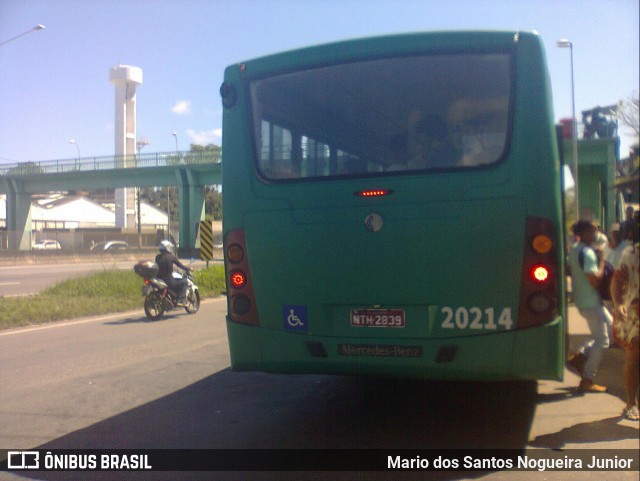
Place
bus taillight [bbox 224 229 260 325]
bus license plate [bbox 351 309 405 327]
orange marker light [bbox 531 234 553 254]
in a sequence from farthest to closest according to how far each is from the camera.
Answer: bus taillight [bbox 224 229 260 325]
bus license plate [bbox 351 309 405 327]
orange marker light [bbox 531 234 553 254]

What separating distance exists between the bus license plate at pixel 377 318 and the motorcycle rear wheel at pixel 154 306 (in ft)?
32.9

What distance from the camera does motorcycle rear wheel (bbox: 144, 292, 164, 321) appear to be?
1465cm

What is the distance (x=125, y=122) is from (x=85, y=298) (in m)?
70.1

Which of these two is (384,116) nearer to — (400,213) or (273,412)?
(400,213)

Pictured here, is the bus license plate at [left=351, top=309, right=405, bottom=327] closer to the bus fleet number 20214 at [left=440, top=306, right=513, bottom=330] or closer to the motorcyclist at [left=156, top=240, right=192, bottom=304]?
the bus fleet number 20214 at [left=440, top=306, right=513, bottom=330]

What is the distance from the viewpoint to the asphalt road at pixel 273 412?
5703mm

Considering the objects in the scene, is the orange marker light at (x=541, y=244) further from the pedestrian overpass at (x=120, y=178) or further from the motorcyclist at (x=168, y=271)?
the pedestrian overpass at (x=120, y=178)

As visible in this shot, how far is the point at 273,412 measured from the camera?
22.2 feet

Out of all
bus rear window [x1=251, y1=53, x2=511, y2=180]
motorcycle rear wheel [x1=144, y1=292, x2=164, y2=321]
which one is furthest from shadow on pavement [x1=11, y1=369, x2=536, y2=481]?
motorcycle rear wheel [x1=144, y1=292, x2=164, y2=321]

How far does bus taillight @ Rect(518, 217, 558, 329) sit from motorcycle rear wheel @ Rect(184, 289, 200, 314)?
11.6 meters

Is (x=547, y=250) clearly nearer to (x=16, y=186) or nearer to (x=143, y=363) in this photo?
(x=143, y=363)

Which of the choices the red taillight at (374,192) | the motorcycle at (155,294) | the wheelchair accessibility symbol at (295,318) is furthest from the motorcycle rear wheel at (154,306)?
the red taillight at (374,192)

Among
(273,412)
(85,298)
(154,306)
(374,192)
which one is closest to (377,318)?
(374,192)

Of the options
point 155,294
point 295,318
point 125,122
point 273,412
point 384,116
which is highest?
point 125,122
